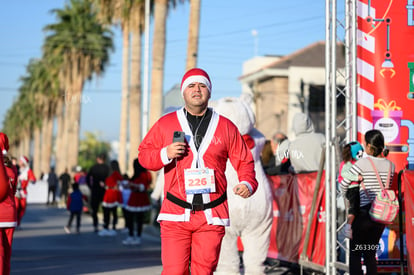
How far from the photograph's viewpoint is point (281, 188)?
1119 cm

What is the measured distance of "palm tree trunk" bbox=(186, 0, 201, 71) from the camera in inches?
901

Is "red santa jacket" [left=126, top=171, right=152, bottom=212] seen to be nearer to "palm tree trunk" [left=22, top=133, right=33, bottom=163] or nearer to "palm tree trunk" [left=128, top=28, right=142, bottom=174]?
"palm tree trunk" [left=128, top=28, right=142, bottom=174]

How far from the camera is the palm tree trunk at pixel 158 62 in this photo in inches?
1043

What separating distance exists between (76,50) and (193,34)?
31.0 meters

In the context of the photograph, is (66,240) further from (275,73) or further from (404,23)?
(275,73)

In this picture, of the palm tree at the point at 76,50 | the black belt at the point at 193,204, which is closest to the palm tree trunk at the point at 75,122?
the palm tree at the point at 76,50

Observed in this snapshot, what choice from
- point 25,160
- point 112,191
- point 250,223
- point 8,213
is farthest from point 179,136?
point 112,191

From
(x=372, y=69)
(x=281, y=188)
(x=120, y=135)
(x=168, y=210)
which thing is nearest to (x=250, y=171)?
(x=168, y=210)

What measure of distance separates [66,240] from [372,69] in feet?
33.7

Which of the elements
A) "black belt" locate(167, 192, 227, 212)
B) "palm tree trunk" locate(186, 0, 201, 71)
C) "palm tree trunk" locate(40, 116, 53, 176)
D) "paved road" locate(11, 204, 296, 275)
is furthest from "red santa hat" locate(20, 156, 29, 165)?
"palm tree trunk" locate(40, 116, 53, 176)

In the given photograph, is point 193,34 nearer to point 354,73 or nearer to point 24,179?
point 24,179

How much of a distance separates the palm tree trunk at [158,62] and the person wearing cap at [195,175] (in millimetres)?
20033

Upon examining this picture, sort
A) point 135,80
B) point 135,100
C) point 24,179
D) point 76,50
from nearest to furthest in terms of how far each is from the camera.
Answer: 1. point 24,179
2. point 135,100
3. point 135,80
4. point 76,50

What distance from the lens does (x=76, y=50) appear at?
174 ft
